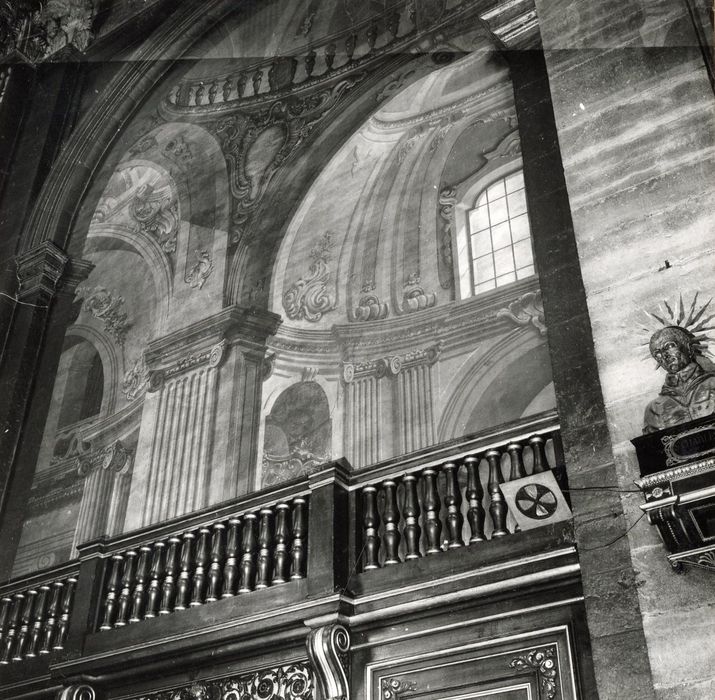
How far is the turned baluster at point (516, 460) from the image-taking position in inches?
249

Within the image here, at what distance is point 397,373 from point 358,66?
3.91 metres

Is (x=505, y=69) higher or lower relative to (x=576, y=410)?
higher

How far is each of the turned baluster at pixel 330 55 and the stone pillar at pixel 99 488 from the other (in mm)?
5271

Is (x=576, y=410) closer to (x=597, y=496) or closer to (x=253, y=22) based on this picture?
(x=597, y=496)

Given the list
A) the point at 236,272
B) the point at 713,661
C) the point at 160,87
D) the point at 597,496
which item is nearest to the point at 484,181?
the point at 236,272

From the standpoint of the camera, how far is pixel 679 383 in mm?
5344

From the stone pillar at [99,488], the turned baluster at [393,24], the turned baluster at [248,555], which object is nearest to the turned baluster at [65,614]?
the turned baluster at [248,555]

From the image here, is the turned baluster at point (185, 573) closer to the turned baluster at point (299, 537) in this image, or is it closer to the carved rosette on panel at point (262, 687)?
the carved rosette on panel at point (262, 687)

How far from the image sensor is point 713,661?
4.68 m

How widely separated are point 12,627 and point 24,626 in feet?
0.59

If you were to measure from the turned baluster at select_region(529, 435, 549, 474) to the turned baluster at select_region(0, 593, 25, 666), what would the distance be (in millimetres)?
5033

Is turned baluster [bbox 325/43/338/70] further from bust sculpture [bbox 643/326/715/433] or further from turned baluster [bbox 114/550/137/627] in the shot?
bust sculpture [bbox 643/326/715/433]

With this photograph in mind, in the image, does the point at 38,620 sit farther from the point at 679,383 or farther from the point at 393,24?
the point at 393,24

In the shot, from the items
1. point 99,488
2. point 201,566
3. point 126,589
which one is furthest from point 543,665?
point 99,488
